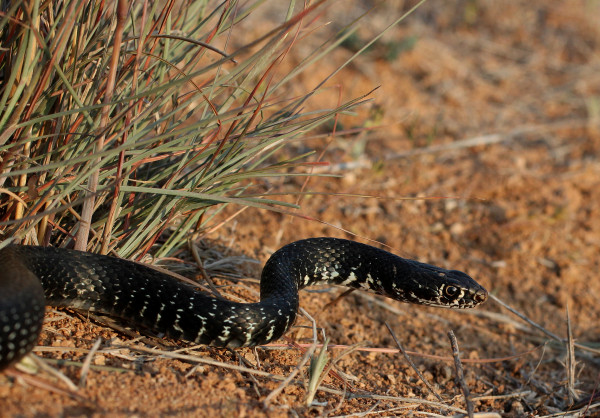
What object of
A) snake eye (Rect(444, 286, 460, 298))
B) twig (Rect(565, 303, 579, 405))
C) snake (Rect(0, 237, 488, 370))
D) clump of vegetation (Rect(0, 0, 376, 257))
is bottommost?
twig (Rect(565, 303, 579, 405))

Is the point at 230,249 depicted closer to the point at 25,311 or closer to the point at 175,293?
the point at 175,293

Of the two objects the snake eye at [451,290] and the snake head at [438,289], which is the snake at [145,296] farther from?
the snake eye at [451,290]

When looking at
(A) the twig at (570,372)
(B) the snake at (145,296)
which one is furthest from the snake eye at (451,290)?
(B) the snake at (145,296)

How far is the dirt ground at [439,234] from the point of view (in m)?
4.00

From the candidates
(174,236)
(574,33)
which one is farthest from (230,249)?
(574,33)

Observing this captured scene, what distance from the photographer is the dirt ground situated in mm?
4004

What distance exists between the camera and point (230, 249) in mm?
5898

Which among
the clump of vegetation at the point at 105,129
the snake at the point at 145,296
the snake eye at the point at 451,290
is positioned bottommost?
the snake eye at the point at 451,290

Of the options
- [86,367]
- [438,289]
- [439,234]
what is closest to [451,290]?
[438,289]

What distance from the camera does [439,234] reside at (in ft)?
25.5

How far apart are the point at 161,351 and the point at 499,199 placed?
5.75 metres

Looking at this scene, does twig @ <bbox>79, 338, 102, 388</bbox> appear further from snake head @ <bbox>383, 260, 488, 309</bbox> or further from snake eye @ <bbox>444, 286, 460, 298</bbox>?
snake eye @ <bbox>444, 286, 460, 298</bbox>

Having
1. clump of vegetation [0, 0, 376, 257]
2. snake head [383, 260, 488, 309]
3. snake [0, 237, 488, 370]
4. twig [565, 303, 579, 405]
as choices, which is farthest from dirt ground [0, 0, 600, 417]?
clump of vegetation [0, 0, 376, 257]

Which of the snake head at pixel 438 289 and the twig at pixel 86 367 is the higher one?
the twig at pixel 86 367
